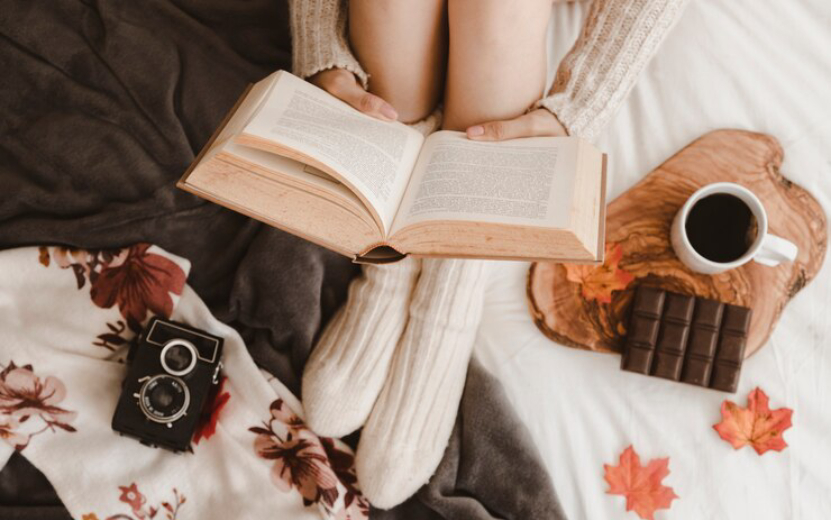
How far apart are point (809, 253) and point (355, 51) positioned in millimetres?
650

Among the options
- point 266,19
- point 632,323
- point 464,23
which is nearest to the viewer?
point 464,23

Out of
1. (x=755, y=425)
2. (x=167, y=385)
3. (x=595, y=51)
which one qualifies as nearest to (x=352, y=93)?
(x=595, y=51)

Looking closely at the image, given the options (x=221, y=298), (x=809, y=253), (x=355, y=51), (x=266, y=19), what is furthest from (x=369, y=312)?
(x=809, y=253)

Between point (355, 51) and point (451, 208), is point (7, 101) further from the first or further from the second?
point (451, 208)

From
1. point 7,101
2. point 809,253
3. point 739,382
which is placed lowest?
point 739,382

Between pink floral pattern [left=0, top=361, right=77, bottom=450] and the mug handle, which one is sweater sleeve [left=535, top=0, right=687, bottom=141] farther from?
pink floral pattern [left=0, top=361, right=77, bottom=450]

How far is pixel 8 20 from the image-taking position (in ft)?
2.77

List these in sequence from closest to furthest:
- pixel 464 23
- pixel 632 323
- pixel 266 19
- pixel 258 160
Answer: pixel 258 160
pixel 464 23
pixel 632 323
pixel 266 19

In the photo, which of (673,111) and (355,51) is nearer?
(355,51)

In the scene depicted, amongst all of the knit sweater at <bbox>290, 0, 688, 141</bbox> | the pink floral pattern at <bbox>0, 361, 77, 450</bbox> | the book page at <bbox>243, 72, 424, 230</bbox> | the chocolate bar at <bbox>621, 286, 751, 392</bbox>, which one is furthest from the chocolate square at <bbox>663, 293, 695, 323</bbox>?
the pink floral pattern at <bbox>0, 361, 77, 450</bbox>

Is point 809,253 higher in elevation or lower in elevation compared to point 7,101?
lower

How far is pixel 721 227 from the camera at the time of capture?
2.57 feet

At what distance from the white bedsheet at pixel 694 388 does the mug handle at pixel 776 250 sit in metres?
0.14

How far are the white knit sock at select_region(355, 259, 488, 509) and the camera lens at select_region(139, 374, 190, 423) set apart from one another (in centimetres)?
24
